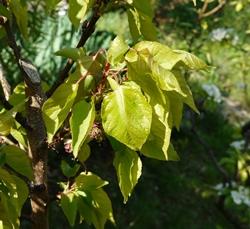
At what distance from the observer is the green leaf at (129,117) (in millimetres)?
1061

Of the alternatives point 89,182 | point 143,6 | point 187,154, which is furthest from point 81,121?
point 187,154

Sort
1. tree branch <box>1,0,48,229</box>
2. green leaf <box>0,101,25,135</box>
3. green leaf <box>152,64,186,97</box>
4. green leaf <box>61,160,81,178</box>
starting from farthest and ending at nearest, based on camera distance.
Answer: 1. green leaf <box>61,160,81,178</box>
2. tree branch <box>1,0,48,229</box>
3. green leaf <box>0,101,25,135</box>
4. green leaf <box>152,64,186,97</box>

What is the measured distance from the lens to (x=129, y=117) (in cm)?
106

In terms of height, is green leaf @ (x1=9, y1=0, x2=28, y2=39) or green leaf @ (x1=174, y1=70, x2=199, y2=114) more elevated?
green leaf @ (x1=9, y1=0, x2=28, y2=39)

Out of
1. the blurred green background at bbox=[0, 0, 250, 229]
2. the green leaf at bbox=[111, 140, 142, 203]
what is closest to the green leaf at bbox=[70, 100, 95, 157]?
the green leaf at bbox=[111, 140, 142, 203]

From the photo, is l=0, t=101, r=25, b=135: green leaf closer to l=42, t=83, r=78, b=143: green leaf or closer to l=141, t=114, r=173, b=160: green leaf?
l=42, t=83, r=78, b=143: green leaf

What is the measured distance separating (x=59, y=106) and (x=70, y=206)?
43cm

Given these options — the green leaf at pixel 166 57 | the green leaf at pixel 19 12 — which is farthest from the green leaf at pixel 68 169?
the green leaf at pixel 166 57

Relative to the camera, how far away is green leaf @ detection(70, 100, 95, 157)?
1.11 m

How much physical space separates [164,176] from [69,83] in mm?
3358

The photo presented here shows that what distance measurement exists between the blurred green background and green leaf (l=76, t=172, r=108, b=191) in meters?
1.72

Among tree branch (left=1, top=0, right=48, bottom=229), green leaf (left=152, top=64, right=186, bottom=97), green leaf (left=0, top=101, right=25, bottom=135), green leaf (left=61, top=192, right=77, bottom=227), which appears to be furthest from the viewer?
green leaf (left=61, top=192, right=77, bottom=227)

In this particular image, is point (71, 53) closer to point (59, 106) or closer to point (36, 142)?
point (59, 106)

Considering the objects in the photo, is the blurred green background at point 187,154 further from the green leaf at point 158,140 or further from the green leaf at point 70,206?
the green leaf at point 158,140
